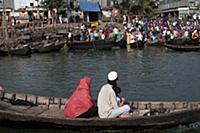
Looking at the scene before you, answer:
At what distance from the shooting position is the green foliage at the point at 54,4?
163 feet

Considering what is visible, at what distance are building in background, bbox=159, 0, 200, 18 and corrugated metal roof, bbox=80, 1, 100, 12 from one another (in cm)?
1495

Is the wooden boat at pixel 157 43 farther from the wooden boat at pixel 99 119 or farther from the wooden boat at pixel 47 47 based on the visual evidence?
the wooden boat at pixel 99 119

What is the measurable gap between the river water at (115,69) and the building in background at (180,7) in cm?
3177

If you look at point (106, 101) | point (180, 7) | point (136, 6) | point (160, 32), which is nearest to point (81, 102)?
point (106, 101)

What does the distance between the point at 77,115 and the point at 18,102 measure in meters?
2.31

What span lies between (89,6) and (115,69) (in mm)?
31017

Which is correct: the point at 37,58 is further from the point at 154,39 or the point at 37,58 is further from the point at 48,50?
the point at 154,39

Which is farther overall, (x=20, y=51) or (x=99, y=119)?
(x=20, y=51)

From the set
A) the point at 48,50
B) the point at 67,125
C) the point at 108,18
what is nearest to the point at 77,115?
the point at 67,125

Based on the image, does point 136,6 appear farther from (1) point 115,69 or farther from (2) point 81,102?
(2) point 81,102

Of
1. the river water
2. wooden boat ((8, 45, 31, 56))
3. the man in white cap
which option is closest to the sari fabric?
the man in white cap

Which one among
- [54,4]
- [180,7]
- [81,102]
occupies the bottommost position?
[81,102]

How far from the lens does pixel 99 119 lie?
11.2m

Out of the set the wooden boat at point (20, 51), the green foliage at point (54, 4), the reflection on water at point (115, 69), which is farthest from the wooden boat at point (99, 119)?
the green foliage at point (54, 4)
